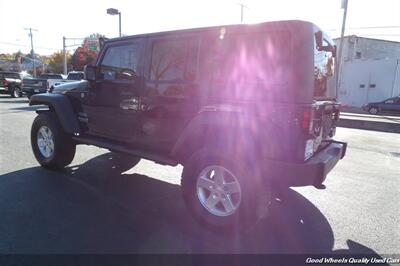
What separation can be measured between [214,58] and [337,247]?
7.65 ft

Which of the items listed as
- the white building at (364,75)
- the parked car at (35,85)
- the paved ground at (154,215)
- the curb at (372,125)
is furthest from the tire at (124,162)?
the white building at (364,75)

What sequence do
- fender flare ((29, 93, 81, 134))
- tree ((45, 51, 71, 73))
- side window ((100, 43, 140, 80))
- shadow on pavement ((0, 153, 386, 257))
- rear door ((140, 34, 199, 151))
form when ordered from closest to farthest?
shadow on pavement ((0, 153, 386, 257))
rear door ((140, 34, 199, 151))
side window ((100, 43, 140, 80))
fender flare ((29, 93, 81, 134))
tree ((45, 51, 71, 73))

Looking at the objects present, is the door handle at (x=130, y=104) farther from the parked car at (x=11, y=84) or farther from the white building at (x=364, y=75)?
the white building at (x=364, y=75)

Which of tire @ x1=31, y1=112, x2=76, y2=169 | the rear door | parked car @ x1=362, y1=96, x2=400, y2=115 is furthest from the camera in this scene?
parked car @ x1=362, y1=96, x2=400, y2=115

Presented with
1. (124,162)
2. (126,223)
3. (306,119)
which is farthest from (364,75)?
(126,223)

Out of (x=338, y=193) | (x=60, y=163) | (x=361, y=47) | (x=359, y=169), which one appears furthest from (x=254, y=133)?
(x=361, y=47)

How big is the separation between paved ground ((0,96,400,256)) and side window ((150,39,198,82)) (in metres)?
1.65

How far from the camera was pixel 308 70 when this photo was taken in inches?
120

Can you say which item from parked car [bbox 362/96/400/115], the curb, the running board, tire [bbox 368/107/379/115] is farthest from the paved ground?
tire [bbox 368/107/379/115]

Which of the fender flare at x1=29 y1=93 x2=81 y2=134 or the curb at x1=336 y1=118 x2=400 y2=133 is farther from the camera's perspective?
the curb at x1=336 y1=118 x2=400 y2=133

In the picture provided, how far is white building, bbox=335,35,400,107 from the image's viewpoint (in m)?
28.4

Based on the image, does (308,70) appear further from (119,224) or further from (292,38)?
(119,224)

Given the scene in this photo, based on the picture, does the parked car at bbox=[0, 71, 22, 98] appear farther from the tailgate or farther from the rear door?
the tailgate

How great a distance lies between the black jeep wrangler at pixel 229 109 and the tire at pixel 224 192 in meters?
0.01
